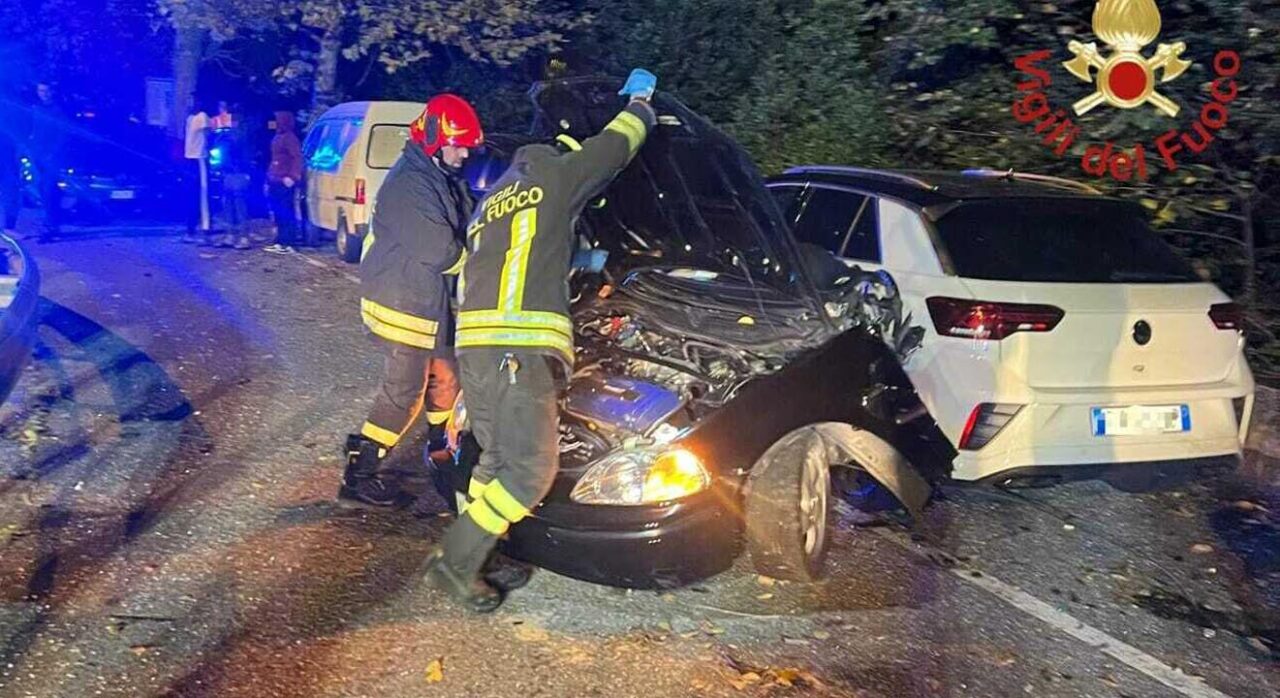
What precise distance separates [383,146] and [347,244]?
1172mm

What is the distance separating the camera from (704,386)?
4695 mm

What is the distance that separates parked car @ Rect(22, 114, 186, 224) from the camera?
1644 centimetres

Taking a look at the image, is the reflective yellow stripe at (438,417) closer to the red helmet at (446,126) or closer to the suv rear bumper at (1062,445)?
the red helmet at (446,126)

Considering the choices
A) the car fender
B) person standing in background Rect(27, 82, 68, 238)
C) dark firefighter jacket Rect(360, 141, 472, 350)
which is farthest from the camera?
person standing in background Rect(27, 82, 68, 238)

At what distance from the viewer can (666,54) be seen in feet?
43.8

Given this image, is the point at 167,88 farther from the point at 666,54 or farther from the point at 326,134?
the point at 666,54

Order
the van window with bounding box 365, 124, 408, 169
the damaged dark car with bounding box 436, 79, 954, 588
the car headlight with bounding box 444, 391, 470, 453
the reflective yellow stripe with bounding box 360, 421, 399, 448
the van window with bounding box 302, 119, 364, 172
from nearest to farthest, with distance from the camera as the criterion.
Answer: the damaged dark car with bounding box 436, 79, 954, 588
the car headlight with bounding box 444, 391, 470, 453
the reflective yellow stripe with bounding box 360, 421, 399, 448
the van window with bounding box 365, 124, 408, 169
the van window with bounding box 302, 119, 364, 172

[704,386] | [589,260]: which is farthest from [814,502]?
[589,260]

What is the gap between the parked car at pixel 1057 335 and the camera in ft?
17.4

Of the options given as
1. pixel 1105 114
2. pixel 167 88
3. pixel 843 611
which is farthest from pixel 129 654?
pixel 167 88

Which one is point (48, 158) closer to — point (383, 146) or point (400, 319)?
point (383, 146)

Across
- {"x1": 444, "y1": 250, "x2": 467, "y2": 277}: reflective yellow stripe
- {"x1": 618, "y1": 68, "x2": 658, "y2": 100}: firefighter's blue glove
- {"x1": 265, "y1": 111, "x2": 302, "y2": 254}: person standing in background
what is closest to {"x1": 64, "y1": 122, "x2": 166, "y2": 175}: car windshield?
{"x1": 265, "y1": 111, "x2": 302, "y2": 254}: person standing in background

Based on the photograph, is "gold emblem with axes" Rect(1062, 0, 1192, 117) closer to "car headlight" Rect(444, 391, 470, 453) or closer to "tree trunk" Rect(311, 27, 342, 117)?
"car headlight" Rect(444, 391, 470, 453)

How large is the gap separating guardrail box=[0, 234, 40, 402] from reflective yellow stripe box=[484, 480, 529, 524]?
287cm
